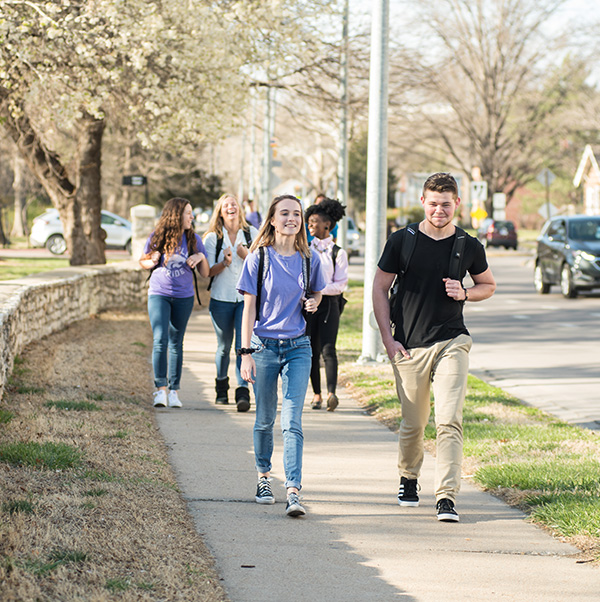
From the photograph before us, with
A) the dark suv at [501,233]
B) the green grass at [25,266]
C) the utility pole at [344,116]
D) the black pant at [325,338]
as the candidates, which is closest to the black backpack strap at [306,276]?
the black pant at [325,338]

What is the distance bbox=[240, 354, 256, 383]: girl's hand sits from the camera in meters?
5.73

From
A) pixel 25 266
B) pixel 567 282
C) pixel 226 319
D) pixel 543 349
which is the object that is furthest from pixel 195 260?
pixel 25 266

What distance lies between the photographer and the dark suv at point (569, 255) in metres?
22.1

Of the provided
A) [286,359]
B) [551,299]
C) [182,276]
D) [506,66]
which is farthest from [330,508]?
[506,66]

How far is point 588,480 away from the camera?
6188mm

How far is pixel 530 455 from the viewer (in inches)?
280

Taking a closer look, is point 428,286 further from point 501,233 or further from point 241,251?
point 501,233

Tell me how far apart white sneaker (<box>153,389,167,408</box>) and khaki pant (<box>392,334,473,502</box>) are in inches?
144

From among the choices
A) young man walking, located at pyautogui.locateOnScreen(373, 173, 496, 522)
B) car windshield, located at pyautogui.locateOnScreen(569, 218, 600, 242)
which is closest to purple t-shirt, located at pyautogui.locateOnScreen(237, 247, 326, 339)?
young man walking, located at pyautogui.locateOnScreen(373, 173, 496, 522)

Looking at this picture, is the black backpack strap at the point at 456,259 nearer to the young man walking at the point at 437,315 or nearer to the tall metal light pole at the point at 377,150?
the young man walking at the point at 437,315

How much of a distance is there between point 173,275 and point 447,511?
4236 millimetres

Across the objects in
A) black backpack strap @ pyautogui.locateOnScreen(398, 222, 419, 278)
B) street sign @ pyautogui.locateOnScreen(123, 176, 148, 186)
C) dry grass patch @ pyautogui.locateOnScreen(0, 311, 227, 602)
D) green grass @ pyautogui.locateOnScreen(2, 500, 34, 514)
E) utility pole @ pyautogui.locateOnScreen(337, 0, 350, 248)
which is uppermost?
utility pole @ pyautogui.locateOnScreen(337, 0, 350, 248)

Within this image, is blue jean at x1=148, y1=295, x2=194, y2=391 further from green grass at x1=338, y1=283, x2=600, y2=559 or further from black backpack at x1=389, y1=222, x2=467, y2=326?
black backpack at x1=389, y1=222, x2=467, y2=326

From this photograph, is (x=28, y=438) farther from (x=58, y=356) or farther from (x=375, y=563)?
(x=58, y=356)
